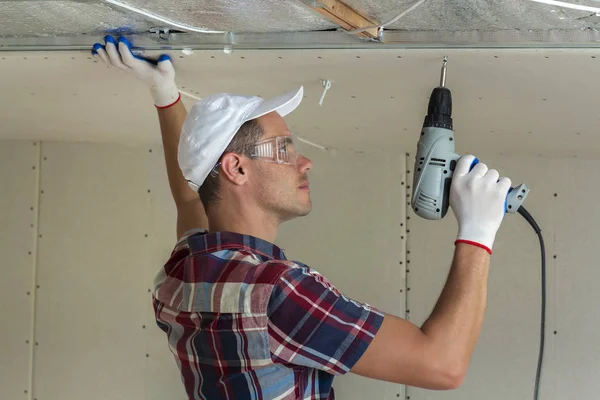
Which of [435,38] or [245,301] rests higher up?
[435,38]

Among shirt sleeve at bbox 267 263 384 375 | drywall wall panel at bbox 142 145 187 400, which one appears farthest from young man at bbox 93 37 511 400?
drywall wall panel at bbox 142 145 187 400

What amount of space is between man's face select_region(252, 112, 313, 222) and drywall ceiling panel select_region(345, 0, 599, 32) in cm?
31

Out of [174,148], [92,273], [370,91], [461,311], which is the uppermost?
[370,91]

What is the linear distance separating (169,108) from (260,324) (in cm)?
75

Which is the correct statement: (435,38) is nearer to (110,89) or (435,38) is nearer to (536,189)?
(110,89)

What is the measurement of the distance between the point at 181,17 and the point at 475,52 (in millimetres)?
570

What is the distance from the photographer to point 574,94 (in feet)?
5.19

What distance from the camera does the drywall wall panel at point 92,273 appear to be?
2812 mm

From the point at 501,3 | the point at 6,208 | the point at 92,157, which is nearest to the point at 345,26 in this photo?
the point at 501,3

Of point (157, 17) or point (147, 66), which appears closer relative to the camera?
point (157, 17)

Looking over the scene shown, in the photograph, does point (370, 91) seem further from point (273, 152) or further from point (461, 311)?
point (461, 311)

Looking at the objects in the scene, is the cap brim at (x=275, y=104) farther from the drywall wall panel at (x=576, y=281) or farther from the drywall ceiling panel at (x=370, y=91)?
the drywall wall panel at (x=576, y=281)

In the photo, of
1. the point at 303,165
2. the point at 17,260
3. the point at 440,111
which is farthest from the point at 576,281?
the point at 17,260

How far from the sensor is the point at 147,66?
1.64m
